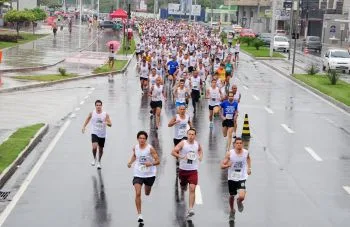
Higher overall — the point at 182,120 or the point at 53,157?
the point at 182,120

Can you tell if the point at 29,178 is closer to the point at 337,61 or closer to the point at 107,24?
the point at 337,61

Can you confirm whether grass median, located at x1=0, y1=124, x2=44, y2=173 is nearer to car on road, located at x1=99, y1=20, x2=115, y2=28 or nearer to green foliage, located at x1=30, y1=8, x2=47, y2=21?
green foliage, located at x1=30, y1=8, x2=47, y2=21

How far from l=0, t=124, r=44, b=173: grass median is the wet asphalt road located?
814mm

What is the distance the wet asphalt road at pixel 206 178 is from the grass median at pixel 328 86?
559 centimetres

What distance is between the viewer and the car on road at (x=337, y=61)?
48156 mm

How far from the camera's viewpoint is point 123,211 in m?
13.0

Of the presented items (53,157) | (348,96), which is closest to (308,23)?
(348,96)

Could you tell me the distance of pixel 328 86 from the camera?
3797 centimetres

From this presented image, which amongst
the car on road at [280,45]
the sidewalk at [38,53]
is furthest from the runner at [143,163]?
the car on road at [280,45]

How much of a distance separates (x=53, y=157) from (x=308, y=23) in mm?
89256

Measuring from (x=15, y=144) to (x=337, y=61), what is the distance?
110 ft

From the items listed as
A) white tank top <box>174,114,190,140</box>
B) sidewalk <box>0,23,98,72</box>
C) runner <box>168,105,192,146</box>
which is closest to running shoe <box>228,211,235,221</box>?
runner <box>168,105,192,146</box>

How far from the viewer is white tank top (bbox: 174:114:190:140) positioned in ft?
51.7

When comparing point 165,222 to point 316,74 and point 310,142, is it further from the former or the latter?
point 316,74
